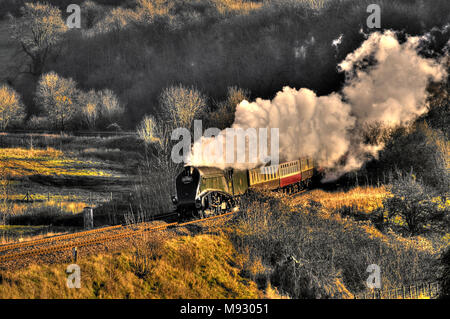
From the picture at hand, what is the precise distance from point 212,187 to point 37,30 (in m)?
71.4

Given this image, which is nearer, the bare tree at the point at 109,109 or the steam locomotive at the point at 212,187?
the steam locomotive at the point at 212,187

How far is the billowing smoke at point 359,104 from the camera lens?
3275 cm

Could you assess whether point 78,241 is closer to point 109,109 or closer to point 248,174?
point 248,174

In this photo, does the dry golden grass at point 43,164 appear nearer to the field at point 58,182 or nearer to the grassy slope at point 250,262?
the field at point 58,182

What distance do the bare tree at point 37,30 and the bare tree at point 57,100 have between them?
17.9 m

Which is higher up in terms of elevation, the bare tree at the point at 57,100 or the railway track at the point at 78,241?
the bare tree at the point at 57,100

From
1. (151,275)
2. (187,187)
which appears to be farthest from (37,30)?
(151,275)

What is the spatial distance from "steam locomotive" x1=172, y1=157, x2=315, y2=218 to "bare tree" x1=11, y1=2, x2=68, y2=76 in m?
67.8

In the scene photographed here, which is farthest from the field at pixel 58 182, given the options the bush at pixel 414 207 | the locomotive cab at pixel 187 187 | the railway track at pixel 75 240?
the bush at pixel 414 207

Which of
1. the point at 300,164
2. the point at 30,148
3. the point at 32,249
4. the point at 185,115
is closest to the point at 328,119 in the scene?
the point at 300,164

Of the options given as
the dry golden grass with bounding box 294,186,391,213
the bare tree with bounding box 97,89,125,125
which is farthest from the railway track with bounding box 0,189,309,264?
the bare tree with bounding box 97,89,125,125

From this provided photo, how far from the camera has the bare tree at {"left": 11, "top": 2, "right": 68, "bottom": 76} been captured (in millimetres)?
79625

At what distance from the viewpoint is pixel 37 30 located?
8050cm

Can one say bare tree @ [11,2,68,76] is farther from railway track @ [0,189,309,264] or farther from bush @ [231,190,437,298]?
bush @ [231,190,437,298]
